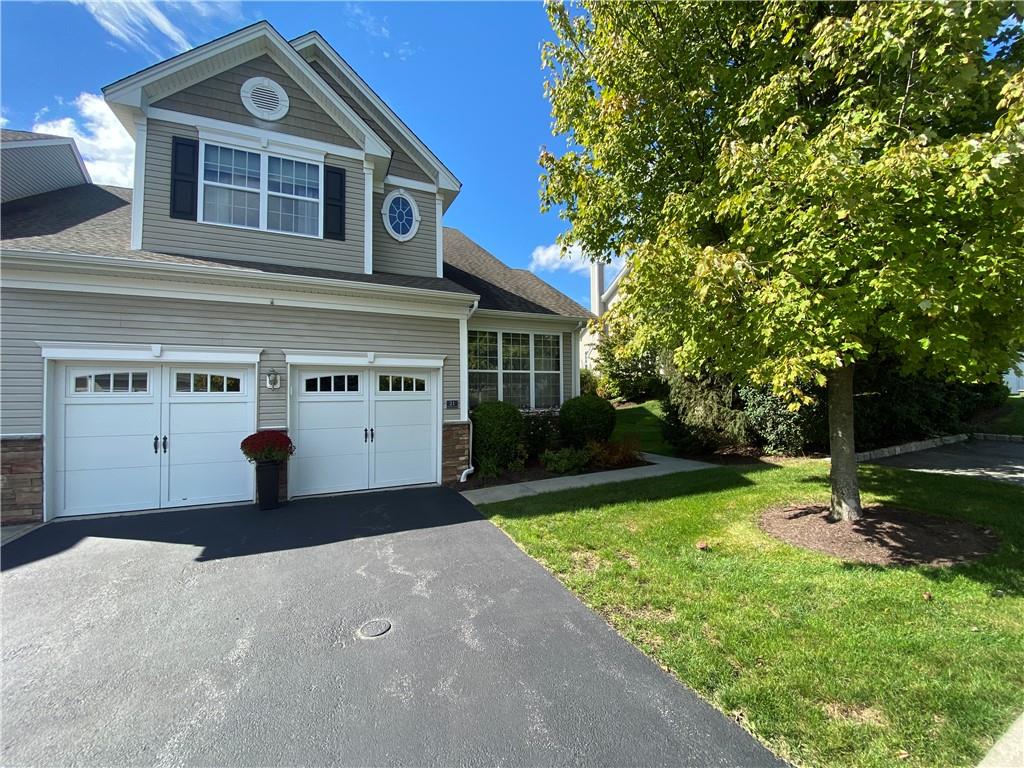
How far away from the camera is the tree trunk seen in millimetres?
5344

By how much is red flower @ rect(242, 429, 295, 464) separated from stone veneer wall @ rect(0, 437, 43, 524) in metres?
2.67

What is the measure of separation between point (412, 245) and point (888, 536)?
951 centimetres

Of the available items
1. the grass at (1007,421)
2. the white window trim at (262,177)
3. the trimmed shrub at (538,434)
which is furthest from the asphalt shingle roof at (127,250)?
the grass at (1007,421)

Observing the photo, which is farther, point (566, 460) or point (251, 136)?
point (566, 460)

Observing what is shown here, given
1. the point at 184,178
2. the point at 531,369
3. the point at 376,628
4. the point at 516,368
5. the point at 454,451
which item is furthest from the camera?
the point at 531,369

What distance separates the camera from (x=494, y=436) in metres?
8.81

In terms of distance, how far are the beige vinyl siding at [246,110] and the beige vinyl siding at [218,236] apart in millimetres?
420

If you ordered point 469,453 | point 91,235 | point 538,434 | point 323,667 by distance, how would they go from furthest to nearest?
point 538,434 < point 469,453 < point 91,235 < point 323,667

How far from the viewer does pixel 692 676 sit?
2.76 meters

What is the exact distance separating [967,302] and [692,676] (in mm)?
3448

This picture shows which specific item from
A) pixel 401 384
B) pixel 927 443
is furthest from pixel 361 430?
pixel 927 443

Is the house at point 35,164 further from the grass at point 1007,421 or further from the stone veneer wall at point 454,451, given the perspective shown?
the grass at point 1007,421

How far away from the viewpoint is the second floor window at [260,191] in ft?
25.1

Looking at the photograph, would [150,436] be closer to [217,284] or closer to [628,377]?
[217,284]
